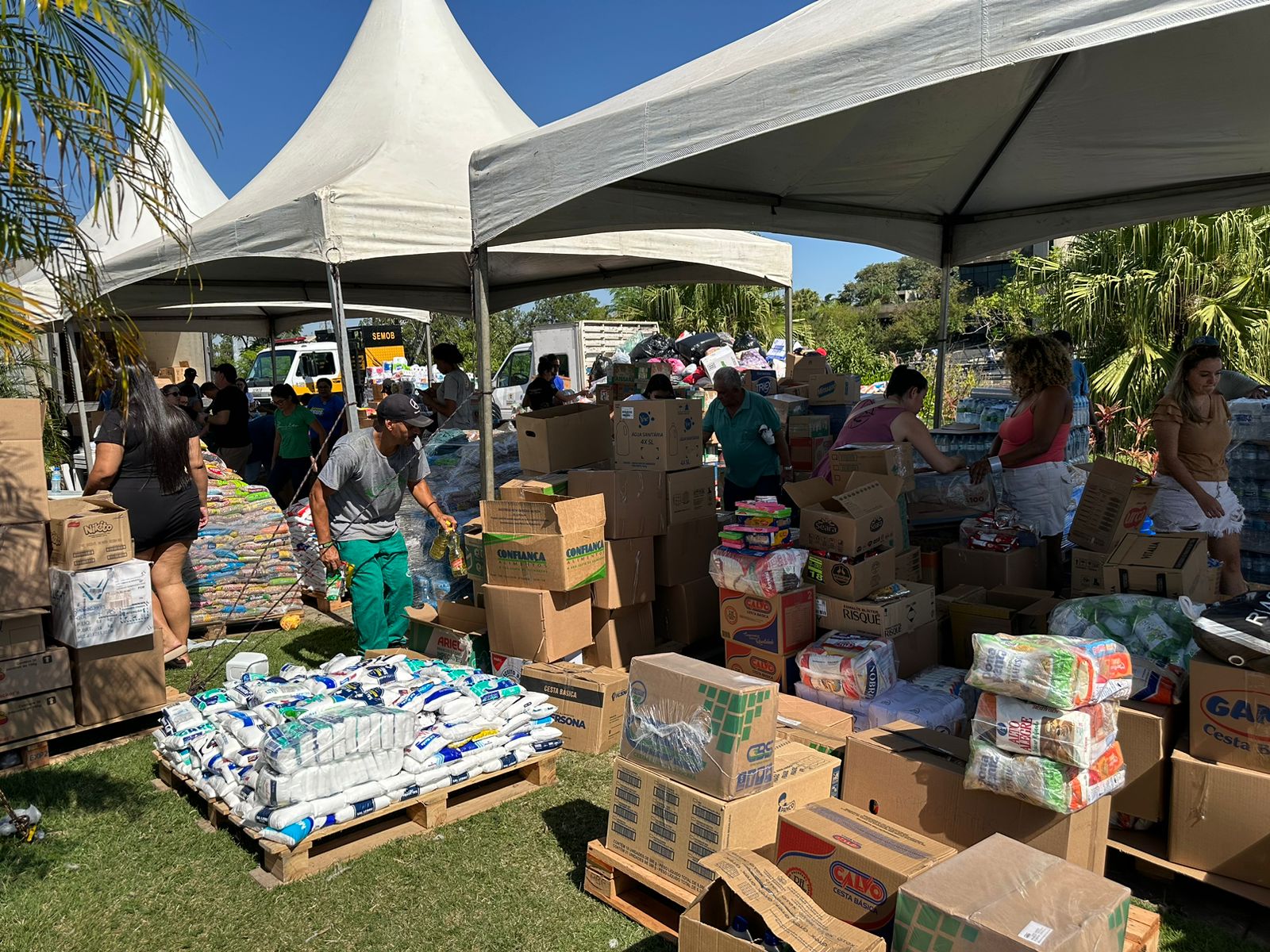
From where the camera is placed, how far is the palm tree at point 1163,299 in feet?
31.4

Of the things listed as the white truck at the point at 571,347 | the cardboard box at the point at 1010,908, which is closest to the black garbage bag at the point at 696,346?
the white truck at the point at 571,347

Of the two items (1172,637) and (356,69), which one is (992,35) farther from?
(356,69)

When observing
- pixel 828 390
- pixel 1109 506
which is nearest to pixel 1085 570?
pixel 1109 506

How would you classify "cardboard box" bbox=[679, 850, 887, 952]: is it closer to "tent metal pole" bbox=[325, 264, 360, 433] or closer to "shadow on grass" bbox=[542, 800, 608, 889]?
"shadow on grass" bbox=[542, 800, 608, 889]

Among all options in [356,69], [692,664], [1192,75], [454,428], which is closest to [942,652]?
[692,664]

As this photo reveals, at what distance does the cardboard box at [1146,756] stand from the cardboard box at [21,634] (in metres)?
4.51

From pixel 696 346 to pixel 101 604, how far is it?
13046mm

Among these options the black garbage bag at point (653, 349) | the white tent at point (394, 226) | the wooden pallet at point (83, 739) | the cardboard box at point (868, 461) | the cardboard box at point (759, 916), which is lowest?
the wooden pallet at point (83, 739)

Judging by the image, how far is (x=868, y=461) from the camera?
15.5ft

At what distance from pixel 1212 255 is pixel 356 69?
9.36 meters

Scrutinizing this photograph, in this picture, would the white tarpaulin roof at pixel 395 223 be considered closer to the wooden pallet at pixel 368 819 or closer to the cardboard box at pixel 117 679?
the cardboard box at pixel 117 679

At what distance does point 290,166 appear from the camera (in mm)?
7418

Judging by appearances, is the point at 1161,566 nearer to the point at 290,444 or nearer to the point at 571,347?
the point at 290,444

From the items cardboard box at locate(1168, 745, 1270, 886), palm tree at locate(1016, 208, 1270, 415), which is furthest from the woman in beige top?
palm tree at locate(1016, 208, 1270, 415)
